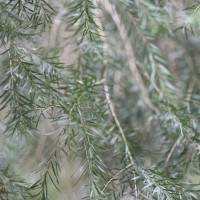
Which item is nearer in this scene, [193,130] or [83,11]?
[83,11]

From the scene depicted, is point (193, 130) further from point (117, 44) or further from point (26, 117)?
point (117, 44)

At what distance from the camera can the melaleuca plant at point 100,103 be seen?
1008 mm

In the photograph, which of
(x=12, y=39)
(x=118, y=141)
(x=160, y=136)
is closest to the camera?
(x=12, y=39)

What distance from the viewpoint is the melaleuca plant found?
1.01 m

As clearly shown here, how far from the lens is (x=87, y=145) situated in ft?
3.39

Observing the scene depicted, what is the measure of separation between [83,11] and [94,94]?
0.25m

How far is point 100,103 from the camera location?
4.18 ft

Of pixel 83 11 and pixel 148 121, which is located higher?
pixel 83 11

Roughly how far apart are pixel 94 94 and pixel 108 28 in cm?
58

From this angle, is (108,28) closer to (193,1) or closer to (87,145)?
Answer: (193,1)

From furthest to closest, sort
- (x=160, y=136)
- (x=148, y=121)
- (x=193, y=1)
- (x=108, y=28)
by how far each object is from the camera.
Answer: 1. (x=108, y=28)
2. (x=148, y=121)
3. (x=160, y=136)
4. (x=193, y=1)

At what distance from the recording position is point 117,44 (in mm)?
1676

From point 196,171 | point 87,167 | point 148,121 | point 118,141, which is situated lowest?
point 148,121

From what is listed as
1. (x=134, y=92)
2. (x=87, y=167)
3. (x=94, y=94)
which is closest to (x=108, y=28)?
(x=134, y=92)
